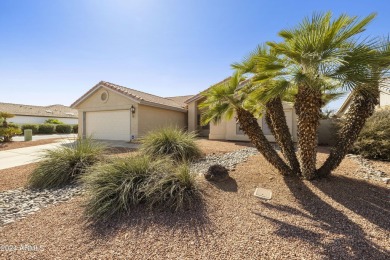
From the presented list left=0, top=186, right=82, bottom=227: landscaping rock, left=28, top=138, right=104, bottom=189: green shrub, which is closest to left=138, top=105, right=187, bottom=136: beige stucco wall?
left=28, top=138, right=104, bottom=189: green shrub

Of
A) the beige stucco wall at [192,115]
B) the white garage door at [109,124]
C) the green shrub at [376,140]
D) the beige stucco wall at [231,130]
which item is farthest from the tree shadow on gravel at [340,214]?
the beige stucco wall at [192,115]

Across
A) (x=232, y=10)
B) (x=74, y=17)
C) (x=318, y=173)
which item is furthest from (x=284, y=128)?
(x=74, y=17)

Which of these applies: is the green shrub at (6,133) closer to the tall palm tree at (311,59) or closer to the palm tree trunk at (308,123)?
the tall palm tree at (311,59)

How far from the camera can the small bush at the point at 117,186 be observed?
389 cm

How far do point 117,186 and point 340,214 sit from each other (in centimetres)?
444

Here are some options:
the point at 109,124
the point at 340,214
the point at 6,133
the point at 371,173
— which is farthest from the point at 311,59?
the point at 6,133

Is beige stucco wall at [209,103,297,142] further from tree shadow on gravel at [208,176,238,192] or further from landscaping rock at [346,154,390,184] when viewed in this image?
tree shadow on gravel at [208,176,238,192]

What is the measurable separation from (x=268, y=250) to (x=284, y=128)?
3.63 metres

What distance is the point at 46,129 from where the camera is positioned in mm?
29578

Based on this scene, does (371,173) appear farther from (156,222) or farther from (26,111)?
(26,111)

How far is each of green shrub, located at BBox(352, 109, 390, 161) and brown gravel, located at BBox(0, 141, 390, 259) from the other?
475 cm

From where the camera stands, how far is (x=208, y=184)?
5.15 meters

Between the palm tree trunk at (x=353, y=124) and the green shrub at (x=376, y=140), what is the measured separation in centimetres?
477

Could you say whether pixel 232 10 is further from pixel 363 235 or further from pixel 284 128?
pixel 363 235
